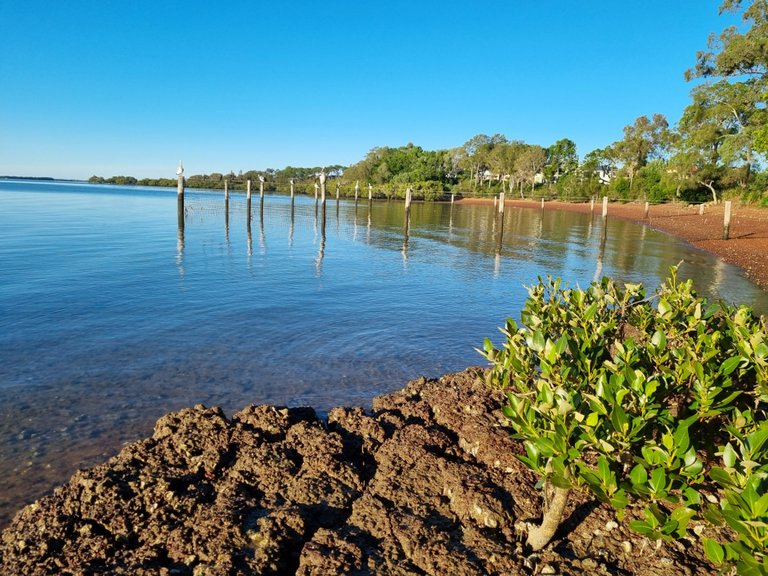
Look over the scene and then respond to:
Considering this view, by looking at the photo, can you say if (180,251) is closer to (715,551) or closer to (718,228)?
(715,551)

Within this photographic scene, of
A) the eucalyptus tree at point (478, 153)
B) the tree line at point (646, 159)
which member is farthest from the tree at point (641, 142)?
the eucalyptus tree at point (478, 153)

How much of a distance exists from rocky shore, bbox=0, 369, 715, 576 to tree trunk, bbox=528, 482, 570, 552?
8 centimetres

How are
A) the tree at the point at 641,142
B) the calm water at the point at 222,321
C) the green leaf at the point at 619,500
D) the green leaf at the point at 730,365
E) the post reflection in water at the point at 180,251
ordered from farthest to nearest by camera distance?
the tree at the point at 641,142
the post reflection in water at the point at 180,251
the calm water at the point at 222,321
the green leaf at the point at 730,365
the green leaf at the point at 619,500

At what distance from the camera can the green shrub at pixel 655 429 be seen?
2.30 meters

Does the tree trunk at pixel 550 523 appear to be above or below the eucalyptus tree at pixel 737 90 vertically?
below

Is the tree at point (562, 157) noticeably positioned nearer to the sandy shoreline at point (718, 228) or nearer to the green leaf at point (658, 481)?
the sandy shoreline at point (718, 228)

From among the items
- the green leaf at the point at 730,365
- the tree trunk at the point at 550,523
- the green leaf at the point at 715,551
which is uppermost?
the green leaf at the point at 730,365

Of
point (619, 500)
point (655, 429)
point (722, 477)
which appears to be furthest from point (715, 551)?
point (655, 429)

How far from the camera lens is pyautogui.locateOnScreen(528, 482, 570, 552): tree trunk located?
290 centimetres

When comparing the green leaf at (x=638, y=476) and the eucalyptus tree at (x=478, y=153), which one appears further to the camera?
the eucalyptus tree at (x=478, y=153)

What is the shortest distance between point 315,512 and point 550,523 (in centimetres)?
160

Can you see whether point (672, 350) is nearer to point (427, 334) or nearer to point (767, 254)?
point (427, 334)

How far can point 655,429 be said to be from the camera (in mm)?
3287

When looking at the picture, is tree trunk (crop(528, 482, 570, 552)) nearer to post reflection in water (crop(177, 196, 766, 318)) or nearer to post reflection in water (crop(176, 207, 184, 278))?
post reflection in water (crop(177, 196, 766, 318))
